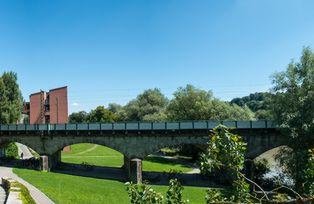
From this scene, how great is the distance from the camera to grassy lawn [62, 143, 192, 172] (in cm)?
6525

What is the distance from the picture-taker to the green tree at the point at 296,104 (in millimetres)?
41375

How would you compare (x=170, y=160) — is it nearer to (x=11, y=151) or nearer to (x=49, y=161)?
(x=49, y=161)

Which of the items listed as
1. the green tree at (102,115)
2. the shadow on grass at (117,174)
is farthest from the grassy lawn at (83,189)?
the green tree at (102,115)

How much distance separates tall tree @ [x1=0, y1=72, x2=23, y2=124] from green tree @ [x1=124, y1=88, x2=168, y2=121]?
37622 millimetres

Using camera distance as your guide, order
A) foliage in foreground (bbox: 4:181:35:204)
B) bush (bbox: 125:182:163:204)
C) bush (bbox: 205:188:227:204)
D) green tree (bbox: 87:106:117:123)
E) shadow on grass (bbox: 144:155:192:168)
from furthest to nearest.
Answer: green tree (bbox: 87:106:117:123), shadow on grass (bbox: 144:155:192:168), foliage in foreground (bbox: 4:181:35:204), bush (bbox: 125:182:163:204), bush (bbox: 205:188:227:204)

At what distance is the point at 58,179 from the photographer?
4997 centimetres

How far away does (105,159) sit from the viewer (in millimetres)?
74312

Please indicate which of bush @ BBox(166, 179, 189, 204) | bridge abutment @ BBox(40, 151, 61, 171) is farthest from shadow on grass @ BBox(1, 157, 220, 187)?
bush @ BBox(166, 179, 189, 204)

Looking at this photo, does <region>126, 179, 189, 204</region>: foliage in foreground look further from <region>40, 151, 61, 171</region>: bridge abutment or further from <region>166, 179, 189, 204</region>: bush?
<region>40, 151, 61, 171</region>: bridge abutment

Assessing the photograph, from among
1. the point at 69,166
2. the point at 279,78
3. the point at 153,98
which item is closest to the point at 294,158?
the point at 279,78

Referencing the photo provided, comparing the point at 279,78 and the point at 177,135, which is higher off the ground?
the point at 279,78

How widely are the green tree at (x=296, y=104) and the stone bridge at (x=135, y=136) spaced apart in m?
3.23

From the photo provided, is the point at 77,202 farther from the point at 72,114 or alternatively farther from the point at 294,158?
the point at 72,114

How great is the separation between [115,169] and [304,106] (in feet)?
95.7
